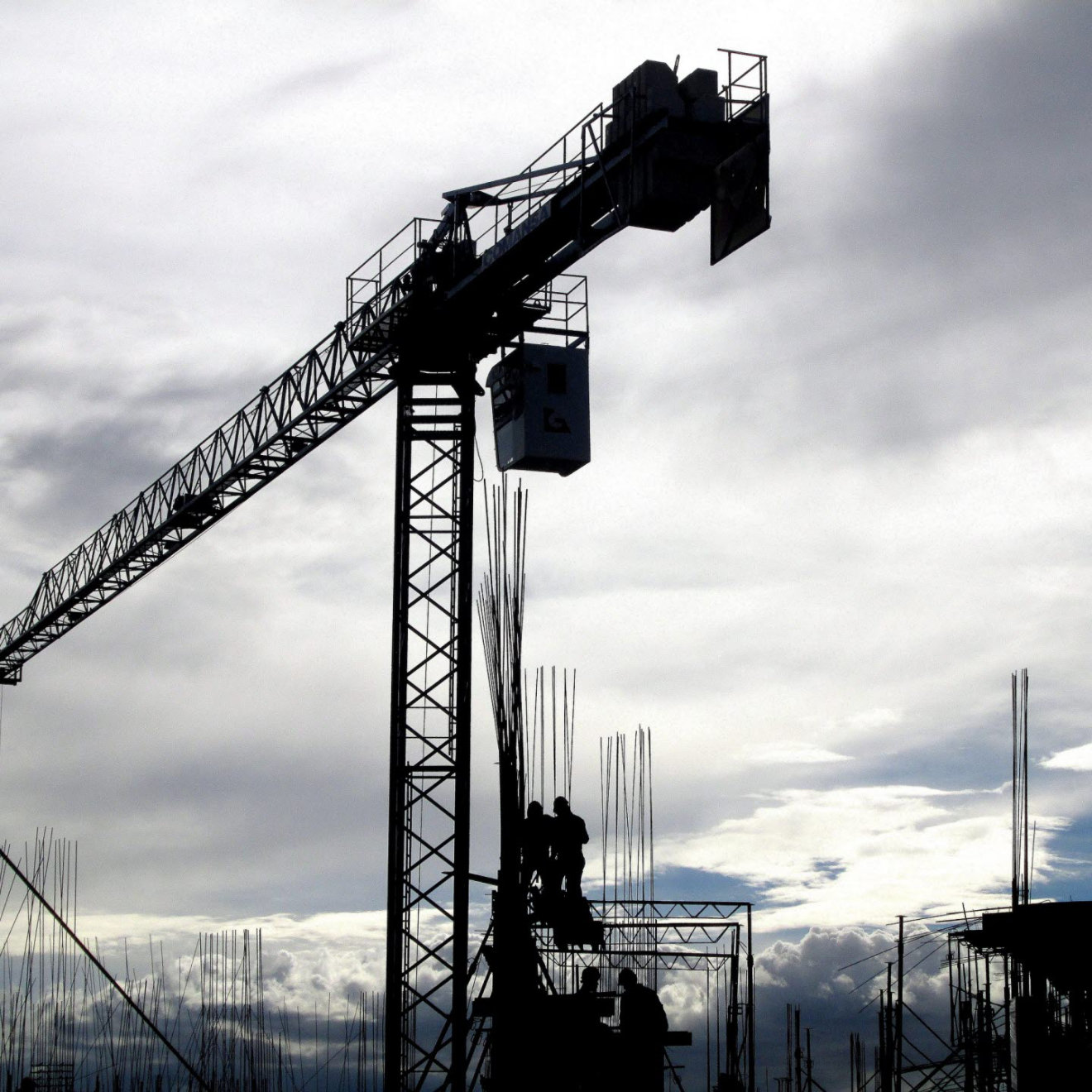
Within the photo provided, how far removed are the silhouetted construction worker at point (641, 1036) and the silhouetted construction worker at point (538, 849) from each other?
8.96ft

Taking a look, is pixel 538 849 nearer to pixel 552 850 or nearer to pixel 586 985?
pixel 552 850

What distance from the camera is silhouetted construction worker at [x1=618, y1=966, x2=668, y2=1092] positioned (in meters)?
18.4

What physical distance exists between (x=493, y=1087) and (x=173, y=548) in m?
28.2

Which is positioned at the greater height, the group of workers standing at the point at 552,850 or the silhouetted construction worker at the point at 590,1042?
the group of workers standing at the point at 552,850

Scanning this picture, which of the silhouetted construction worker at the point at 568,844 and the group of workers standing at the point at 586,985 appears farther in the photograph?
the silhouetted construction worker at the point at 568,844

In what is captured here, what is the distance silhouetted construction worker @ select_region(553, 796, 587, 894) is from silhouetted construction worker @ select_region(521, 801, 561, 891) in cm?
10

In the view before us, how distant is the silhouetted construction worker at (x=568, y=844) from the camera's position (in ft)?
69.6

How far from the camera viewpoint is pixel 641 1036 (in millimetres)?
18422

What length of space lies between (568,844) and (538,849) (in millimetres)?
400

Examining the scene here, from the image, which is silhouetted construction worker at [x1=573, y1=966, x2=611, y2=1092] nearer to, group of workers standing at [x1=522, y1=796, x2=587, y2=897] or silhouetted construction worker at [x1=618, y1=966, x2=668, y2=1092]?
silhouetted construction worker at [x1=618, y1=966, x2=668, y2=1092]

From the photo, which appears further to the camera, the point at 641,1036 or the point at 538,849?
the point at 538,849

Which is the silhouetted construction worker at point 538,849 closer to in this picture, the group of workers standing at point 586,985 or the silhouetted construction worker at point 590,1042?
the group of workers standing at point 586,985

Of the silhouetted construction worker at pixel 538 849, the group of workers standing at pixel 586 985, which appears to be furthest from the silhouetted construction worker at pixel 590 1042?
the silhouetted construction worker at pixel 538 849

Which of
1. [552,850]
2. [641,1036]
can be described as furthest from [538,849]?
[641,1036]
